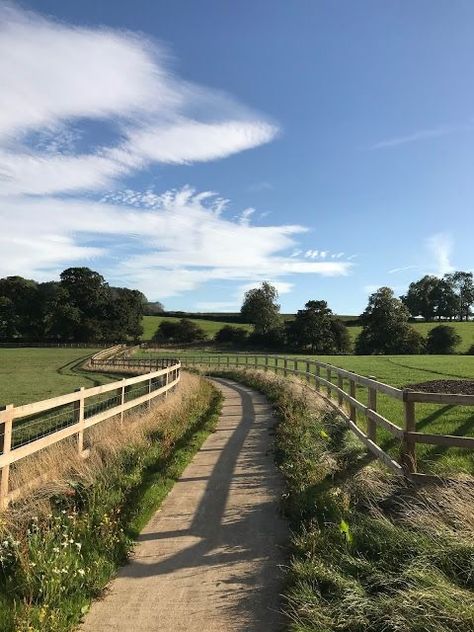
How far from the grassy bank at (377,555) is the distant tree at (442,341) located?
281ft

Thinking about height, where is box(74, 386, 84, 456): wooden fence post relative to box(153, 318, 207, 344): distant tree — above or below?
below

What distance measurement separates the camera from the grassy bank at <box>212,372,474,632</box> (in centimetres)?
387

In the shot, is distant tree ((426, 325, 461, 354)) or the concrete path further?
distant tree ((426, 325, 461, 354))

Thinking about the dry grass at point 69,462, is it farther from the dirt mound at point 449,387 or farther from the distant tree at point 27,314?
the distant tree at point 27,314

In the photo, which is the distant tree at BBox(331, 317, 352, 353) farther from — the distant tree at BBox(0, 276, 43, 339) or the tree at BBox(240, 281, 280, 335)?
the distant tree at BBox(0, 276, 43, 339)

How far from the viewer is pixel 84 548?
211 inches

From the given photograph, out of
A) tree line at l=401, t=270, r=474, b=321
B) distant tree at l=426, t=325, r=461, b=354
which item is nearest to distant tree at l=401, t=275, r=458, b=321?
tree line at l=401, t=270, r=474, b=321

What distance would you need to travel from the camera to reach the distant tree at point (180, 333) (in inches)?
4144

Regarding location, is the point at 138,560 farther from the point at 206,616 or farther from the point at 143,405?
the point at 143,405

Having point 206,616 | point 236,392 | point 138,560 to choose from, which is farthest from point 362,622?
point 236,392

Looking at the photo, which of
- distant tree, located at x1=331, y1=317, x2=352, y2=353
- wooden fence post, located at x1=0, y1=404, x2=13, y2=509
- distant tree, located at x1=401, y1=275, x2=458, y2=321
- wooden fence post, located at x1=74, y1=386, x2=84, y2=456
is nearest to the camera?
wooden fence post, located at x1=0, y1=404, x2=13, y2=509

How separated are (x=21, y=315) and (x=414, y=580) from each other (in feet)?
379

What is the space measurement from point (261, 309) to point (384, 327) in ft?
115

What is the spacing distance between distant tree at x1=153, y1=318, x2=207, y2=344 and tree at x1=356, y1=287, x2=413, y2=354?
29505 mm
